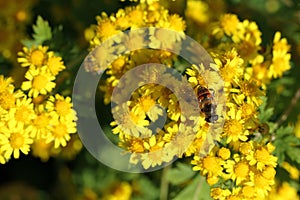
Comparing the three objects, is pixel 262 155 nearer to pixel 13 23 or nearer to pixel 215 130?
pixel 215 130

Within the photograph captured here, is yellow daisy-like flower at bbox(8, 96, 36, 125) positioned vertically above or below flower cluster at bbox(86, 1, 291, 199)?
above

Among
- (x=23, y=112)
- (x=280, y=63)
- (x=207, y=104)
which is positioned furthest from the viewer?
(x=280, y=63)

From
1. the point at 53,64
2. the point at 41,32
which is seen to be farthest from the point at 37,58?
the point at 41,32

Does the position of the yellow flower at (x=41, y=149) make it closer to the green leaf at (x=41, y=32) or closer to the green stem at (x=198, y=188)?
the green leaf at (x=41, y=32)

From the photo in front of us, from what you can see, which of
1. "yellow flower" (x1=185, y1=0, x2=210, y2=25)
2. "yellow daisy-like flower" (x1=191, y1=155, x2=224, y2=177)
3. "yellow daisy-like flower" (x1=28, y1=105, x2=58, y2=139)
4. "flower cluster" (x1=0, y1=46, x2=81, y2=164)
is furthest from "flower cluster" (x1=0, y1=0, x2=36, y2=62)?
"yellow daisy-like flower" (x1=191, y1=155, x2=224, y2=177)

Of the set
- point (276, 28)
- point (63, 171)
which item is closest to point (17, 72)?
point (63, 171)

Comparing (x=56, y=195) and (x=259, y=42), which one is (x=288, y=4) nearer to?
(x=259, y=42)

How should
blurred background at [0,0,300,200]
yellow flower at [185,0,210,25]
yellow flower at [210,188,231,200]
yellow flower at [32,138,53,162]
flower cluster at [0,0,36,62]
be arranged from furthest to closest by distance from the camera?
yellow flower at [32,138,53,162] < flower cluster at [0,0,36,62] < yellow flower at [185,0,210,25] < blurred background at [0,0,300,200] < yellow flower at [210,188,231,200]

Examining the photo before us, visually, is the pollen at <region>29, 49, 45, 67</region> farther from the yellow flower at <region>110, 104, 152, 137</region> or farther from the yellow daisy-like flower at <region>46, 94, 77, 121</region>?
the yellow flower at <region>110, 104, 152, 137</region>
